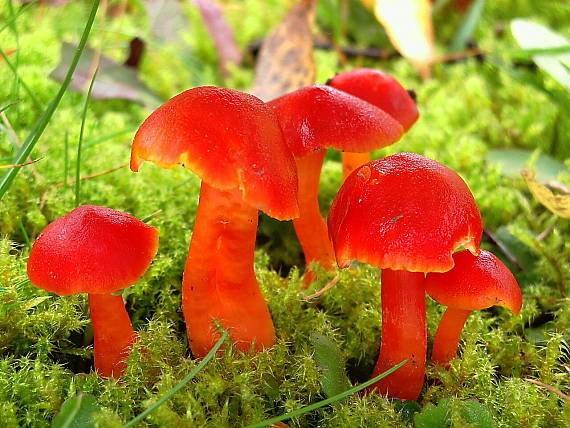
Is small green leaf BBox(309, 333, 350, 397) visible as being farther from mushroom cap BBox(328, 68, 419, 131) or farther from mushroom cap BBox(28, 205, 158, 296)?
mushroom cap BBox(328, 68, 419, 131)

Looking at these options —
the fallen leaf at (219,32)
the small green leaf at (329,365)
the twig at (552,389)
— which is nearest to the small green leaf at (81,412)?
the small green leaf at (329,365)

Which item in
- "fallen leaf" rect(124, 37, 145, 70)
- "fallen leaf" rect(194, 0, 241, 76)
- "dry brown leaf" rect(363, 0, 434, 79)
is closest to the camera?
"dry brown leaf" rect(363, 0, 434, 79)

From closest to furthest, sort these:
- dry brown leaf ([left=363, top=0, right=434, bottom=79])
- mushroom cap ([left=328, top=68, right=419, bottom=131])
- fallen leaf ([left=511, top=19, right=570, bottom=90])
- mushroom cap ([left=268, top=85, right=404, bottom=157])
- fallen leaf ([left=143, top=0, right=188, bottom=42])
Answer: mushroom cap ([left=268, top=85, right=404, bottom=157])
mushroom cap ([left=328, top=68, right=419, bottom=131])
fallen leaf ([left=511, top=19, right=570, bottom=90])
dry brown leaf ([left=363, top=0, right=434, bottom=79])
fallen leaf ([left=143, top=0, right=188, bottom=42])

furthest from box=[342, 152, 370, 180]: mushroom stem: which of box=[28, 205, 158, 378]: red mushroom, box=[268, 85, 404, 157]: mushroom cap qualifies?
box=[28, 205, 158, 378]: red mushroom

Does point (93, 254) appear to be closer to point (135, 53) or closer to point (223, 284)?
point (223, 284)

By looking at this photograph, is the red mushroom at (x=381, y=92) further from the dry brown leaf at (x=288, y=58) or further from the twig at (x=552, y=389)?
the twig at (x=552, y=389)

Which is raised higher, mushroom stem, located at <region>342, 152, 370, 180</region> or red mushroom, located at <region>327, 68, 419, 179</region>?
red mushroom, located at <region>327, 68, 419, 179</region>

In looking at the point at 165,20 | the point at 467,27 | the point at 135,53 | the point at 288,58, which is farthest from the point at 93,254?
the point at 467,27

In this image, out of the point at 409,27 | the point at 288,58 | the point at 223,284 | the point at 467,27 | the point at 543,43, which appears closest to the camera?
the point at 223,284
